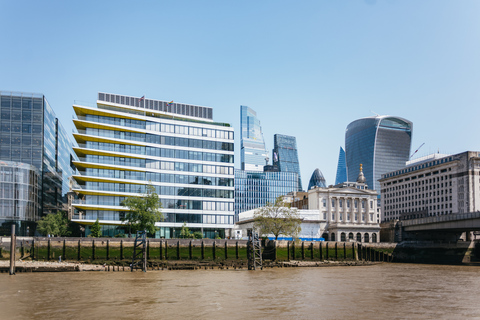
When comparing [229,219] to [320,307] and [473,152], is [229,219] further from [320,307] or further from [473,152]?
[473,152]

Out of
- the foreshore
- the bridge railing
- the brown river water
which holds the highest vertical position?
the bridge railing

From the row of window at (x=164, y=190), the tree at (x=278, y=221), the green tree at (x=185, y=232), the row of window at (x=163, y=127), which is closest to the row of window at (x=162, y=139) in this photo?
the row of window at (x=163, y=127)

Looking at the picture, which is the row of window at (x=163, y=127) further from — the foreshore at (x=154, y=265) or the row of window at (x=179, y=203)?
the foreshore at (x=154, y=265)

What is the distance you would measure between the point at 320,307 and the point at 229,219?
83.8 metres

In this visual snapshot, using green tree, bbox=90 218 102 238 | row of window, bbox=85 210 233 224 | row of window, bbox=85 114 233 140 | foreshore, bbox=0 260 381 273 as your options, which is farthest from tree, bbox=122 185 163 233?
row of window, bbox=85 114 233 140

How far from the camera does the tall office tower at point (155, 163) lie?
110562 mm

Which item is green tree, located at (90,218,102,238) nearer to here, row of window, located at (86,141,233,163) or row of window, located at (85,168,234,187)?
row of window, located at (85,168,234,187)

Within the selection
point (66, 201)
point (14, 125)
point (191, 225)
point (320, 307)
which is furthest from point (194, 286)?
point (66, 201)

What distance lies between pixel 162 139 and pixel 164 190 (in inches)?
489

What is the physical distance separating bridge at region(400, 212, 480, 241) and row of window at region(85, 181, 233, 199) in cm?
5385

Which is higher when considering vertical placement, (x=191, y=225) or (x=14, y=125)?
(x=14, y=125)

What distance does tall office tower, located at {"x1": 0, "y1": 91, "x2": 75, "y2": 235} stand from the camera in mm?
112688

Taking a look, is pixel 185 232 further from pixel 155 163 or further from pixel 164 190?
pixel 155 163

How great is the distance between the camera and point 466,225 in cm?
11488
